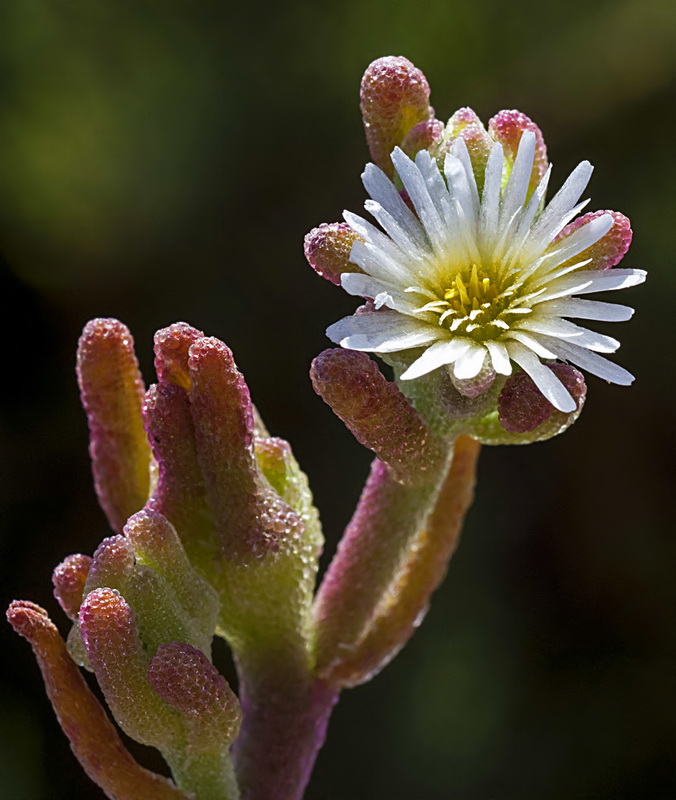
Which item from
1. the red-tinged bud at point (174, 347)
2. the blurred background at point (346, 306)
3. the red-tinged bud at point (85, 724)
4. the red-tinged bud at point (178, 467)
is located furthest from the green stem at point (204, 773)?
the blurred background at point (346, 306)

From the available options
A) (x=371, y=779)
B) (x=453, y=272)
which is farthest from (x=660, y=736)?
(x=453, y=272)

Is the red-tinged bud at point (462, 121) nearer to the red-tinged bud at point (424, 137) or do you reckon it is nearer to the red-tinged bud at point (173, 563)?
the red-tinged bud at point (424, 137)

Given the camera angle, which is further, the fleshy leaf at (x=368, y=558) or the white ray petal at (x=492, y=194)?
the fleshy leaf at (x=368, y=558)

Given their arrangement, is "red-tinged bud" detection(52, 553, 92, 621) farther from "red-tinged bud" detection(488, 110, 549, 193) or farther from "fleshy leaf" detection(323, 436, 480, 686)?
"red-tinged bud" detection(488, 110, 549, 193)

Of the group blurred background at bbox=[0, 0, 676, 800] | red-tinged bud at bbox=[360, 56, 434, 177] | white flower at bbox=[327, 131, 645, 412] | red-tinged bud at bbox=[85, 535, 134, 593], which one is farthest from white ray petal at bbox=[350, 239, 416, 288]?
blurred background at bbox=[0, 0, 676, 800]

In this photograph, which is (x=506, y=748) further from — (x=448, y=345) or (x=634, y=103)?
(x=448, y=345)

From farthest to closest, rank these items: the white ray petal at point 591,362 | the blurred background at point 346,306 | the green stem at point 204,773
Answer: the blurred background at point 346,306 → the green stem at point 204,773 → the white ray petal at point 591,362

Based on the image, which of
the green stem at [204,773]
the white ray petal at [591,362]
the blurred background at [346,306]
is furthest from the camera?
the blurred background at [346,306]

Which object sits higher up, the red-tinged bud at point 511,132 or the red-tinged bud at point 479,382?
the red-tinged bud at point 511,132
